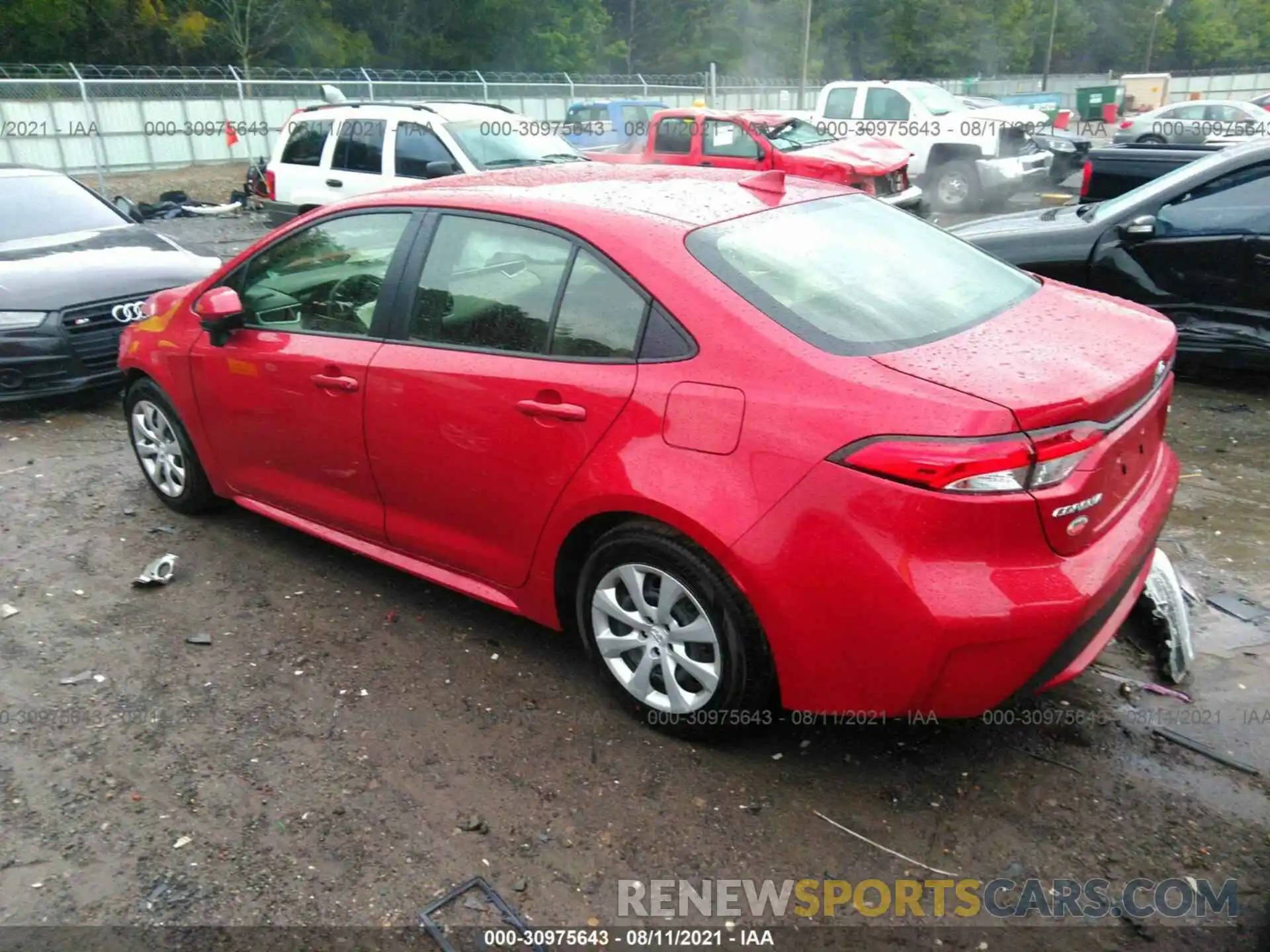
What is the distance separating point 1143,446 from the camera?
295 centimetres

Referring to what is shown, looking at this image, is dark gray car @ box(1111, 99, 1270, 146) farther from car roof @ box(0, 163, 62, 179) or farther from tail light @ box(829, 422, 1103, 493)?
tail light @ box(829, 422, 1103, 493)

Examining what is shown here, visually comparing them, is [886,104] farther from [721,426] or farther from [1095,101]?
[1095,101]

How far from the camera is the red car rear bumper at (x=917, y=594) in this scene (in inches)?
96.6

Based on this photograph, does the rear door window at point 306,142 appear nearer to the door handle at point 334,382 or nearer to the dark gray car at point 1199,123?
the door handle at point 334,382

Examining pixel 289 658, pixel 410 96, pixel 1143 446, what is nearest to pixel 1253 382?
pixel 1143 446

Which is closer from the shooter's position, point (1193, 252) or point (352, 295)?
point (352, 295)

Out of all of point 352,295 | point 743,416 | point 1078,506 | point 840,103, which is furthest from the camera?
point 840,103

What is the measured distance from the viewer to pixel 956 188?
15.4 meters

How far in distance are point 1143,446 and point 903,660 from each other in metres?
1.08

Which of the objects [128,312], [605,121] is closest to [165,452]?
[128,312]

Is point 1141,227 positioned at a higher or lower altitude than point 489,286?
lower

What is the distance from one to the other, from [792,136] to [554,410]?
1178cm

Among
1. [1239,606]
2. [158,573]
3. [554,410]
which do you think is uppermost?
[554,410]

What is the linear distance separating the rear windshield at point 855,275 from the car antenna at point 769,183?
13 centimetres
